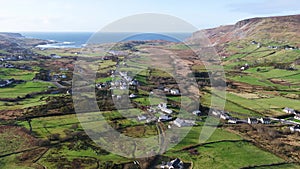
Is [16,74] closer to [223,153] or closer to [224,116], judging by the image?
[224,116]

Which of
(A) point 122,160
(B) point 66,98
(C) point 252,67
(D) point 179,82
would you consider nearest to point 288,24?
(C) point 252,67

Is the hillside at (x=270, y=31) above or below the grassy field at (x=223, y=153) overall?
above

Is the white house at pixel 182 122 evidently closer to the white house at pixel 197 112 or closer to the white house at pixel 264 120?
the white house at pixel 197 112

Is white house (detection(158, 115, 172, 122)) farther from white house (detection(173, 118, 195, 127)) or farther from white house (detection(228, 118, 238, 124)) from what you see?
white house (detection(228, 118, 238, 124))

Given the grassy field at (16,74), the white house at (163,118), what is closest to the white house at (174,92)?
the white house at (163,118)

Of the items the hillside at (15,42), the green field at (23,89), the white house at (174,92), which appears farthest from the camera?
the hillside at (15,42)

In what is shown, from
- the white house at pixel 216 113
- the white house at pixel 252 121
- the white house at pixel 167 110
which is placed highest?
the white house at pixel 167 110

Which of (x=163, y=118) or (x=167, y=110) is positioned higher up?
(x=167, y=110)

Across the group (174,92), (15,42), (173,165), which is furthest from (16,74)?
(15,42)

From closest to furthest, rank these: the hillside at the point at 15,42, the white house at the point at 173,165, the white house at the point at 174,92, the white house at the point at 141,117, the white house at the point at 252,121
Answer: the white house at the point at 173,165 < the white house at the point at 141,117 < the white house at the point at 252,121 < the white house at the point at 174,92 < the hillside at the point at 15,42

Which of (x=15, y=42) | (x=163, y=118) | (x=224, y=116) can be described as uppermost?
(x=15, y=42)

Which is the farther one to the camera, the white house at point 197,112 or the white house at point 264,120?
the white house at point 197,112
